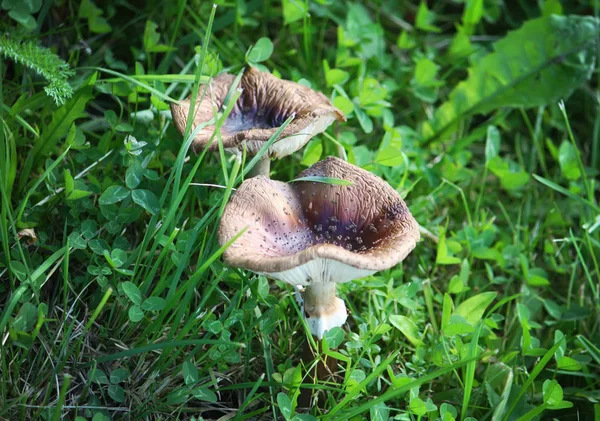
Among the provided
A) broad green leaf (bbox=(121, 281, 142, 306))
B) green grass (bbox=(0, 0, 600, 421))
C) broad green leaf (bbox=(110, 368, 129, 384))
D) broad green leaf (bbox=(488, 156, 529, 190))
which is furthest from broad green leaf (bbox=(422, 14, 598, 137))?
broad green leaf (bbox=(110, 368, 129, 384))

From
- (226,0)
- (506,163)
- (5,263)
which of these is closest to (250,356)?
(5,263)

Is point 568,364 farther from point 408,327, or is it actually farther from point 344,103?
point 344,103

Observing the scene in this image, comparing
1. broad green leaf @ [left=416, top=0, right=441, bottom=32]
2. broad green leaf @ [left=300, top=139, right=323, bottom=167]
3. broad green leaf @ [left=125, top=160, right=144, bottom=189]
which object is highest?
broad green leaf @ [left=416, top=0, right=441, bottom=32]

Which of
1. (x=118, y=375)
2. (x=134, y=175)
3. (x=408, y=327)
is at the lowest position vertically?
(x=408, y=327)

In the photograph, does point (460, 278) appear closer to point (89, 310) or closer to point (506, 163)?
point (506, 163)

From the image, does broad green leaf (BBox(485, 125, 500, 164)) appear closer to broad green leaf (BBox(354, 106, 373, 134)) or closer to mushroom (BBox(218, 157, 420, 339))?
broad green leaf (BBox(354, 106, 373, 134))

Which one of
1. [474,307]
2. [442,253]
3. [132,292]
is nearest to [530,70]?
[442,253]

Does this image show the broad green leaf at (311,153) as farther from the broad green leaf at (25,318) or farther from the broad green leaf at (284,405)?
the broad green leaf at (25,318)
